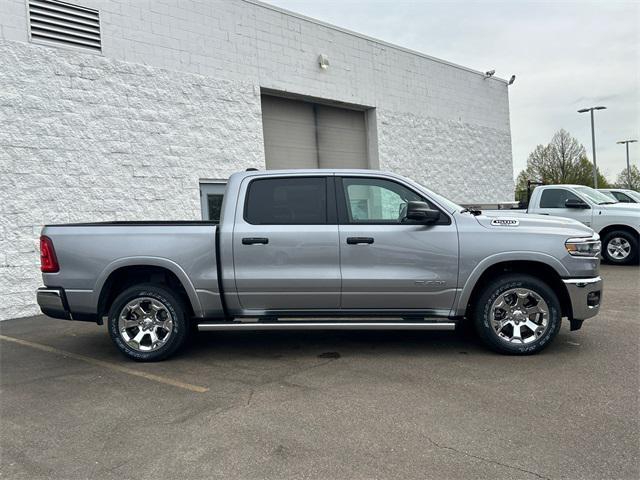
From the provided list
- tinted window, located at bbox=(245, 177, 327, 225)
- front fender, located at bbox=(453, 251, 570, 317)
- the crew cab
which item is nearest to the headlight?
front fender, located at bbox=(453, 251, 570, 317)

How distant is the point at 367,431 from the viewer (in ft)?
11.5

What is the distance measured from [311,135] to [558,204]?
20.6 feet

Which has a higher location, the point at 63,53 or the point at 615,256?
the point at 63,53

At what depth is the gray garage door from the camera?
464 inches

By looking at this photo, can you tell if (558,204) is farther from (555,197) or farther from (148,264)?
(148,264)

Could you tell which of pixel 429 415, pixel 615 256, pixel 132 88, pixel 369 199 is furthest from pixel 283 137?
pixel 429 415

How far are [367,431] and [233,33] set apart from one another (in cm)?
949

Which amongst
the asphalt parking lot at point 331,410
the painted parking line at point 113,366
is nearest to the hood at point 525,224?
the asphalt parking lot at point 331,410

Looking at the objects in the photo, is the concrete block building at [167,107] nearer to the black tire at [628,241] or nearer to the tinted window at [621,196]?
the black tire at [628,241]

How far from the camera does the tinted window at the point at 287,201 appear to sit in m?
5.27

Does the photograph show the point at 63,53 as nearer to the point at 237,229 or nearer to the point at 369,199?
the point at 237,229

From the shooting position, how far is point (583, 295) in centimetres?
498

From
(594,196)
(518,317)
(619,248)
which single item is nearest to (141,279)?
(518,317)

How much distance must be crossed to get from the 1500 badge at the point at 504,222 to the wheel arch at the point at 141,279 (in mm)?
3152
